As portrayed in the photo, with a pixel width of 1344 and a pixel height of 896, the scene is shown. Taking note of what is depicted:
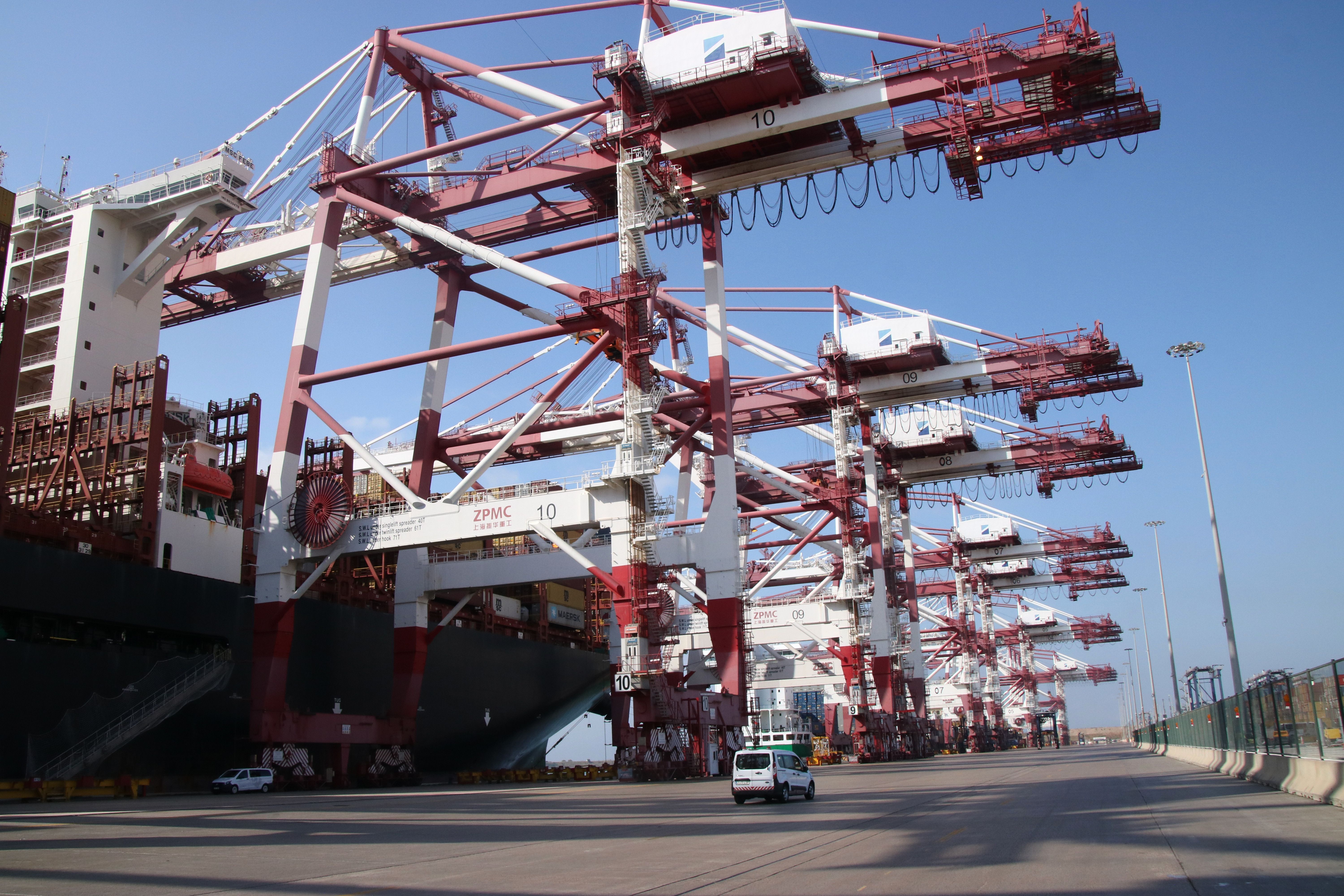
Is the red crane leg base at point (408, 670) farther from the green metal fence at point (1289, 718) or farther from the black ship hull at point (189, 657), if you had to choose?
the green metal fence at point (1289, 718)

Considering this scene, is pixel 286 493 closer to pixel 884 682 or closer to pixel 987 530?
pixel 884 682

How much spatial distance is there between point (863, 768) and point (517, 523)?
18237mm

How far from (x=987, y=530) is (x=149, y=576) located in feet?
150

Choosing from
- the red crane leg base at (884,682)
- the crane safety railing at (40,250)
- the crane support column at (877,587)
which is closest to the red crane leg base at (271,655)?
the crane safety railing at (40,250)

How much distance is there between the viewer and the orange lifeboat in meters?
32.1

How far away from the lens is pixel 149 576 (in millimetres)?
27594

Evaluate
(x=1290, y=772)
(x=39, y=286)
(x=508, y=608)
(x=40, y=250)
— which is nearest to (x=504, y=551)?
(x=508, y=608)

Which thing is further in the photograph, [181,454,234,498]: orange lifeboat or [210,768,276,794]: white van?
[181,454,234,498]: orange lifeboat

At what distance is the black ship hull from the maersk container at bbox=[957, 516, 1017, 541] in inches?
1180

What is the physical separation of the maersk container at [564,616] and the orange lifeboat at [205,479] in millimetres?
17520

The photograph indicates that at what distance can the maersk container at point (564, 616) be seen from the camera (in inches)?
1891

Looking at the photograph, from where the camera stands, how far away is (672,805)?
60.6ft

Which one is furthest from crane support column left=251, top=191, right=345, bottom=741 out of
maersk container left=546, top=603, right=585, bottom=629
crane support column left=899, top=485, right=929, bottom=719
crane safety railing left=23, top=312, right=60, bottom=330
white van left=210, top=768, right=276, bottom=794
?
crane support column left=899, top=485, right=929, bottom=719

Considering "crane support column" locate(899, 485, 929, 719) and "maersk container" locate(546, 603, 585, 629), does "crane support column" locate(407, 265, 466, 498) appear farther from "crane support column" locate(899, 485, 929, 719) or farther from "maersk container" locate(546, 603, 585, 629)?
"crane support column" locate(899, 485, 929, 719)
